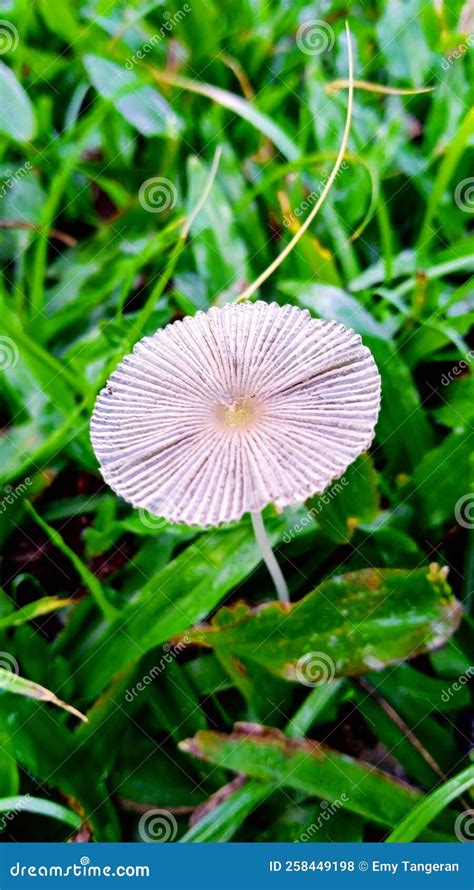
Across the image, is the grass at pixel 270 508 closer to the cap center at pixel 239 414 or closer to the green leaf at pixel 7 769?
the green leaf at pixel 7 769

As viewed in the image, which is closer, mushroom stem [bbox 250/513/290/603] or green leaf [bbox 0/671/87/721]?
mushroom stem [bbox 250/513/290/603]

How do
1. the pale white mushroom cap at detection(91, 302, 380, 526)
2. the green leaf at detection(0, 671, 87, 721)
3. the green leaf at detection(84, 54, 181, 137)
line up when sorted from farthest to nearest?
the green leaf at detection(84, 54, 181, 137) → the green leaf at detection(0, 671, 87, 721) → the pale white mushroom cap at detection(91, 302, 380, 526)

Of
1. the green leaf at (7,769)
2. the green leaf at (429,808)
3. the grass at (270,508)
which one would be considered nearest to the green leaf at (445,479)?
the grass at (270,508)

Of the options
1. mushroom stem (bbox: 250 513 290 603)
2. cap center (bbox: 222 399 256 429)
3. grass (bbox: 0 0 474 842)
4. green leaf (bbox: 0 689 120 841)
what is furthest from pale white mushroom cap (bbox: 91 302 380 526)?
green leaf (bbox: 0 689 120 841)

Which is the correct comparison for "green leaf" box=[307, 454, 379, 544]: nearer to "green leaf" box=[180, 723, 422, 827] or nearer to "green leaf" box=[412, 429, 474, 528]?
"green leaf" box=[412, 429, 474, 528]

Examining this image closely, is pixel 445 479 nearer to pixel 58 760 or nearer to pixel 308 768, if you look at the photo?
pixel 308 768

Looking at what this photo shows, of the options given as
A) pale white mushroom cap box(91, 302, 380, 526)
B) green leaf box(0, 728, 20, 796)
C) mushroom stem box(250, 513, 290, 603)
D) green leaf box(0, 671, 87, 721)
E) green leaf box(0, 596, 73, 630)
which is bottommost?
green leaf box(0, 728, 20, 796)
